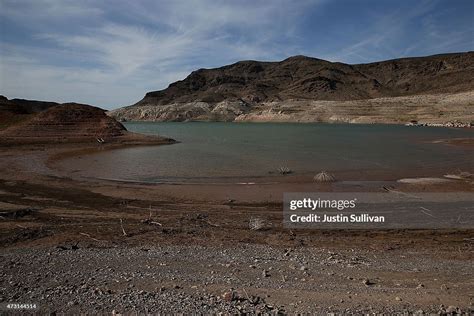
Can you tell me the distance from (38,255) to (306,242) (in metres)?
7.02

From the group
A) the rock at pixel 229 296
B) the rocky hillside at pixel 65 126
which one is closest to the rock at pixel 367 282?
the rock at pixel 229 296

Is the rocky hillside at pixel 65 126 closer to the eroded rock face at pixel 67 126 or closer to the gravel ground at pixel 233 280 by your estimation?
the eroded rock face at pixel 67 126

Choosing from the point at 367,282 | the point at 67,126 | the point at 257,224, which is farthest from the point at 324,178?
the point at 67,126

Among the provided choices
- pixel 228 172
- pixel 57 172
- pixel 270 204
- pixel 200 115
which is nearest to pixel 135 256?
pixel 270 204

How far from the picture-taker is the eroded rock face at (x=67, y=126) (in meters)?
46.8

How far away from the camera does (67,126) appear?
49.9 m

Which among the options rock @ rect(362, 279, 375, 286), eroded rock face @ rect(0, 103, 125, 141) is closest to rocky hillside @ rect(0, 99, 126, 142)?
eroded rock face @ rect(0, 103, 125, 141)

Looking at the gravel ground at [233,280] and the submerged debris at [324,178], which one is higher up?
the submerged debris at [324,178]

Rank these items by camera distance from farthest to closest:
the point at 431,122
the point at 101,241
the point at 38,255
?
the point at 431,122 < the point at 101,241 < the point at 38,255

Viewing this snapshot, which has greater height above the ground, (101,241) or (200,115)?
(200,115)

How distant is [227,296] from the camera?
6891 mm

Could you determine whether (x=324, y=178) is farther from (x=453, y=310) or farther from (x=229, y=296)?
(x=229, y=296)

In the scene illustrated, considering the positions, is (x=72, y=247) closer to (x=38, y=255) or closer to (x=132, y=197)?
(x=38, y=255)

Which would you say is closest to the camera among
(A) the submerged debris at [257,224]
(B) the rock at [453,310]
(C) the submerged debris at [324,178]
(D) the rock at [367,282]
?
(B) the rock at [453,310]
